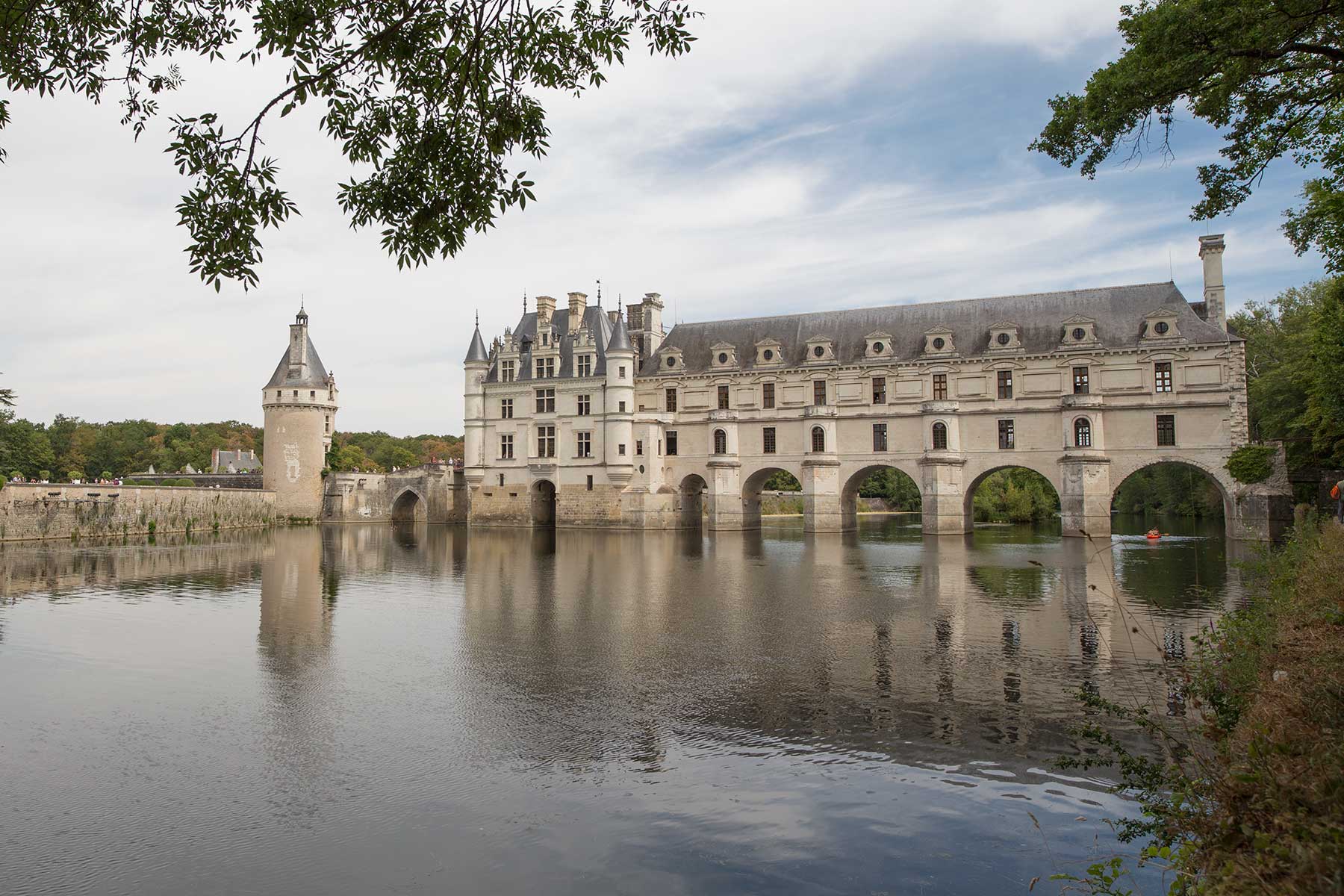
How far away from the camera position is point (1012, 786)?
773 cm

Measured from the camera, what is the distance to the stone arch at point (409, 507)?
62.0 m

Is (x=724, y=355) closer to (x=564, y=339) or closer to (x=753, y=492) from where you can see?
(x=753, y=492)

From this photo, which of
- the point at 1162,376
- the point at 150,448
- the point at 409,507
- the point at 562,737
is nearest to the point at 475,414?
the point at 409,507

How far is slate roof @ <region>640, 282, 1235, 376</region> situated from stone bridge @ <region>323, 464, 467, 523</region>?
60.5 feet

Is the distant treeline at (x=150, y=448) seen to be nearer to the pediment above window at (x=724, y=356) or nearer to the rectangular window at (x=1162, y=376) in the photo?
the pediment above window at (x=724, y=356)

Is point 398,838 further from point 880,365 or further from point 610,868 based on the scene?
point 880,365

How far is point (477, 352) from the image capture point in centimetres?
5403

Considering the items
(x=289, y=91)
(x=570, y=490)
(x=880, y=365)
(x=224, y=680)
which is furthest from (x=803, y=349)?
(x=289, y=91)

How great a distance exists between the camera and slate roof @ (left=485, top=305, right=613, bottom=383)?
5072 cm

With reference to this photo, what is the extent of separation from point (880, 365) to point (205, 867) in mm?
40828

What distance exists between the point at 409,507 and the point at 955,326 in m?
39.0

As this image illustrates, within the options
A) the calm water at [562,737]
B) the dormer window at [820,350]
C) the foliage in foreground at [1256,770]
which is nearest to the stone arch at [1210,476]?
the dormer window at [820,350]

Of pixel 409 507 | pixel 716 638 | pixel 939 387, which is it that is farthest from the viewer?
pixel 409 507

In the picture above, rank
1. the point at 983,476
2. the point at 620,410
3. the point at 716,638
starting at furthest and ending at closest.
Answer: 1. the point at 620,410
2. the point at 983,476
3. the point at 716,638
